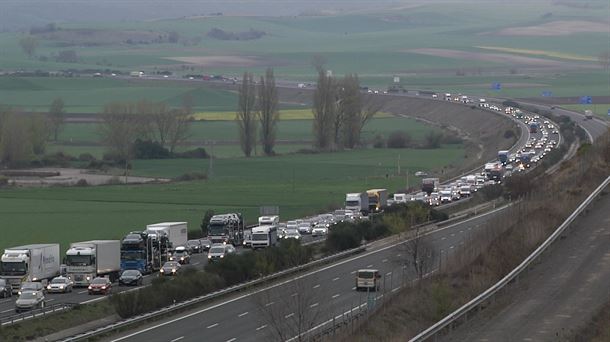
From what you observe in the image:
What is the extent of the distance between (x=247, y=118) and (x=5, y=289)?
68.8 metres

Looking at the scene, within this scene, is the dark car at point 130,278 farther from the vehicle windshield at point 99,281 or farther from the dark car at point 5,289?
the dark car at point 5,289

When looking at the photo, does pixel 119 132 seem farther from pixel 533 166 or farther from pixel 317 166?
pixel 533 166

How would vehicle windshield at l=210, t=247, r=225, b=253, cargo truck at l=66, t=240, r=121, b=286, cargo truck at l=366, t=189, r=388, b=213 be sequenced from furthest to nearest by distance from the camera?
1. cargo truck at l=366, t=189, r=388, b=213
2. vehicle windshield at l=210, t=247, r=225, b=253
3. cargo truck at l=66, t=240, r=121, b=286

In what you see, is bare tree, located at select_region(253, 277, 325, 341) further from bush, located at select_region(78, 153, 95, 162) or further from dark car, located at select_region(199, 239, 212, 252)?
bush, located at select_region(78, 153, 95, 162)

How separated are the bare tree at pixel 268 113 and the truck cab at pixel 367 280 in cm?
6941

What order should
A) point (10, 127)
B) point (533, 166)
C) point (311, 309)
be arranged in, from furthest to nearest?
point (10, 127) < point (533, 166) < point (311, 309)

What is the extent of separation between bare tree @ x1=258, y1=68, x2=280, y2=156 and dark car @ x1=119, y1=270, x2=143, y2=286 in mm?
65725

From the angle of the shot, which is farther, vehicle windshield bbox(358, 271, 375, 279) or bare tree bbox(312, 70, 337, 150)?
bare tree bbox(312, 70, 337, 150)

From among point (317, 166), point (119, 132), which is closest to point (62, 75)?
point (119, 132)

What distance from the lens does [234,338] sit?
3588 cm

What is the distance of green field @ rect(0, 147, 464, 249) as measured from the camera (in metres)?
66.5

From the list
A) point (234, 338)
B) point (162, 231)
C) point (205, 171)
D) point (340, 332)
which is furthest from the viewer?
point (205, 171)

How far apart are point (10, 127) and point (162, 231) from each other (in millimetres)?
57186

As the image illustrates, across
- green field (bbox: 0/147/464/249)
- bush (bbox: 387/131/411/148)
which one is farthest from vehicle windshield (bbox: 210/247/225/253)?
bush (bbox: 387/131/411/148)
